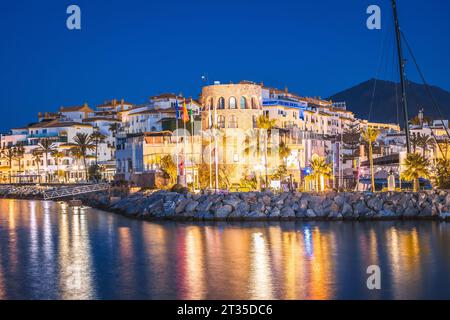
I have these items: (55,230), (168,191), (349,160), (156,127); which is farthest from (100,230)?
(156,127)

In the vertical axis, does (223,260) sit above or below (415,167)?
below

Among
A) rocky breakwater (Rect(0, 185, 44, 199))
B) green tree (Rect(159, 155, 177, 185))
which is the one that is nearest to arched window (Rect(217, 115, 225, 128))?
green tree (Rect(159, 155, 177, 185))

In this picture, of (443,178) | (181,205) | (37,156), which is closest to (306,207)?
(181,205)

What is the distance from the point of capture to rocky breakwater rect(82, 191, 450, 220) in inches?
1813

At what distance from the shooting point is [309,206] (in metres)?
47.5

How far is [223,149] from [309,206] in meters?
17.8

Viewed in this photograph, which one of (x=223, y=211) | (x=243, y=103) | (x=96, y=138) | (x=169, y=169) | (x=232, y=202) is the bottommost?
(x=223, y=211)

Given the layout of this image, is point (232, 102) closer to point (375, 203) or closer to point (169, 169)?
point (169, 169)

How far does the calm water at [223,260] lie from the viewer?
24688mm

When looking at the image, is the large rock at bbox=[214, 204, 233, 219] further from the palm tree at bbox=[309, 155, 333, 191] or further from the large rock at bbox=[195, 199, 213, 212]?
the palm tree at bbox=[309, 155, 333, 191]

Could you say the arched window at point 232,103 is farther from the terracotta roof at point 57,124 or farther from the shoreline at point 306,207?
the terracotta roof at point 57,124

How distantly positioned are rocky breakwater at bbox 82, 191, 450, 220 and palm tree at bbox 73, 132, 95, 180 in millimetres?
48233

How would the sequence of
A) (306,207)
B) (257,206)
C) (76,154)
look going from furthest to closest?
(76,154), (257,206), (306,207)

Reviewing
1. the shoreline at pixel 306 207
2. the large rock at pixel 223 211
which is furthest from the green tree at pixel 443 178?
the large rock at pixel 223 211
